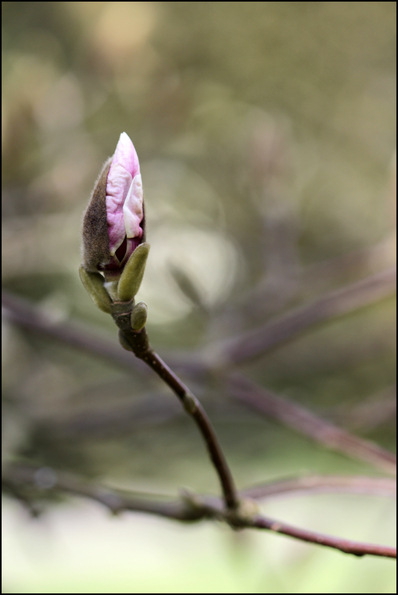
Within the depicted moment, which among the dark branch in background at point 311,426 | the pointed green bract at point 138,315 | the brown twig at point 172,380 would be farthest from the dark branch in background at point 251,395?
Result: the pointed green bract at point 138,315

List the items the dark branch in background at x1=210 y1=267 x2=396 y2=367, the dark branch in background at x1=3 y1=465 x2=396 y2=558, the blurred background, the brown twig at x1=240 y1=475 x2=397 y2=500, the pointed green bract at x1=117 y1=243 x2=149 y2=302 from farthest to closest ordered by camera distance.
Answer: the blurred background < the dark branch in background at x1=210 y1=267 x2=396 y2=367 < the brown twig at x1=240 y1=475 x2=397 y2=500 < the dark branch in background at x1=3 y1=465 x2=396 y2=558 < the pointed green bract at x1=117 y1=243 x2=149 y2=302

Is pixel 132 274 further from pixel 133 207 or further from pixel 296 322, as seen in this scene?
pixel 296 322

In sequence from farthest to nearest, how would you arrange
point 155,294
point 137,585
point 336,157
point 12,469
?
point 336,157, point 155,294, point 137,585, point 12,469

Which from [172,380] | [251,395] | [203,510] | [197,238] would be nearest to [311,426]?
[251,395]

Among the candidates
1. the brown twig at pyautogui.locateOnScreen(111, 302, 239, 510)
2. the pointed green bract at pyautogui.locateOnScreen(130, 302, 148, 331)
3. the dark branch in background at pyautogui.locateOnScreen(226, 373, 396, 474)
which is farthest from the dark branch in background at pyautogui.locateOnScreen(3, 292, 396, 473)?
the pointed green bract at pyautogui.locateOnScreen(130, 302, 148, 331)

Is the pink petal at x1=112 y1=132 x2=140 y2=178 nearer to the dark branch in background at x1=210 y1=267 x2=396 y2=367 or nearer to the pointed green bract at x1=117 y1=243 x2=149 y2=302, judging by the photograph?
the pointed green bract at x1=117 y1=243 x2=149 y2=302

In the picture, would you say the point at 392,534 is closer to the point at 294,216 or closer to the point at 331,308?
the point at 331,308

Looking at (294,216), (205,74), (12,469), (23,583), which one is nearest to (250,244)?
(294,216)
